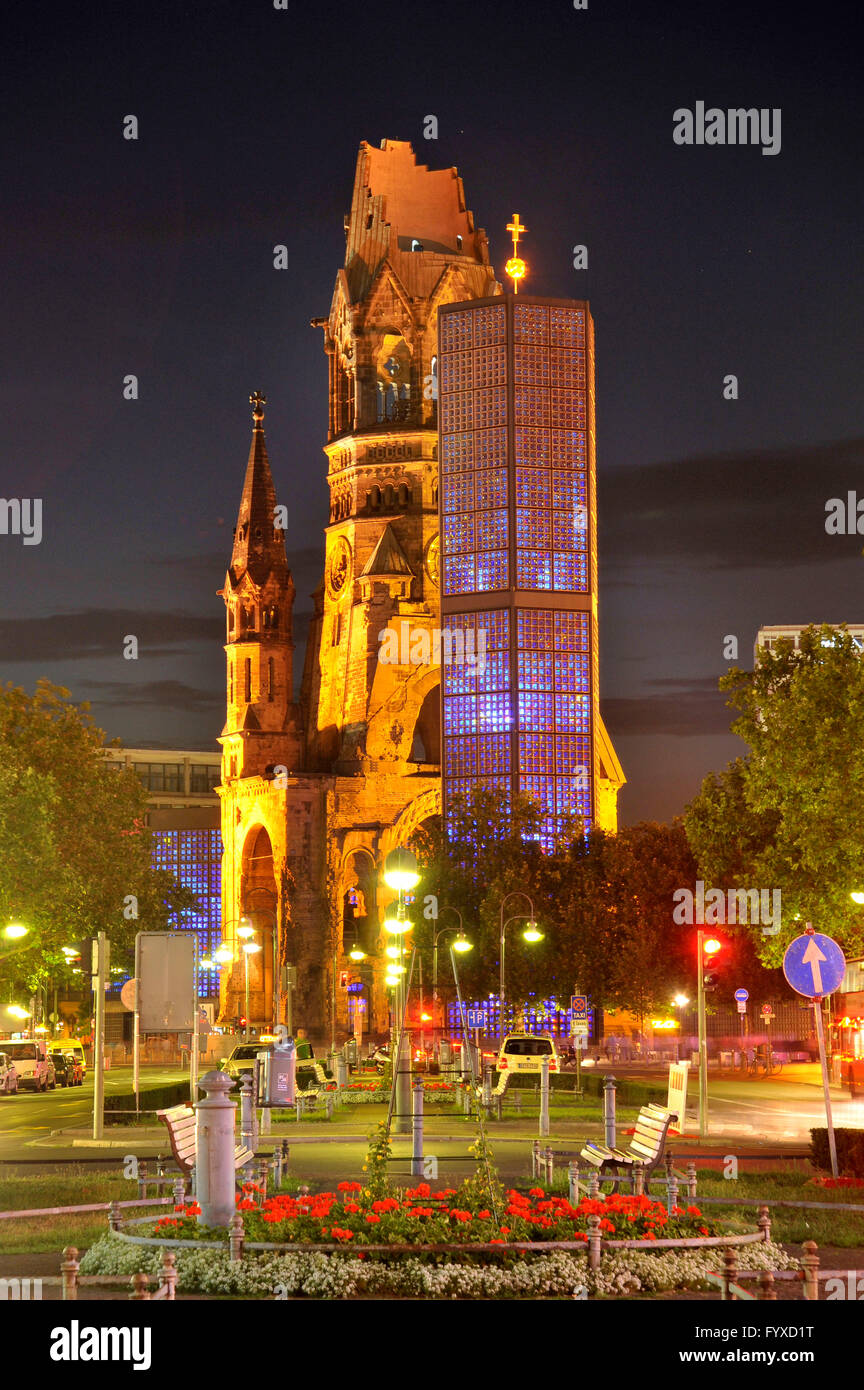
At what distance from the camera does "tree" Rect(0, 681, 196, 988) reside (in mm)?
55938

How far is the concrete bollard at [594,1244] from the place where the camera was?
15836 mm

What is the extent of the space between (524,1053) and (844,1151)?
1334 inches

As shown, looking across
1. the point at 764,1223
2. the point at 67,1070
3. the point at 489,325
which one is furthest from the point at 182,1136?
the point at 489,325

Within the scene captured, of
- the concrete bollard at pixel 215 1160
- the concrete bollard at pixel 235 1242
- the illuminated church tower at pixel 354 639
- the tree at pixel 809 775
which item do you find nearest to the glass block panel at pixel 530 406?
the illuminated church tower at pixel 354 639

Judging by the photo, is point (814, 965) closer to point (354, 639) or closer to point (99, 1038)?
point (99, 1038)

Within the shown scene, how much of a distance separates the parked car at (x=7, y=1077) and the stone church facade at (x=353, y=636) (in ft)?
172

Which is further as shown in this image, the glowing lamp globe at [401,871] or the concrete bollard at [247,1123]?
the glowing lamp globe at [401,871]

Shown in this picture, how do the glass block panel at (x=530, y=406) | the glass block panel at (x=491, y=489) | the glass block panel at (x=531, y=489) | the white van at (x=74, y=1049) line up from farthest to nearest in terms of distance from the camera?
the glass block panel at (x=530, y=406) → the glass block panel at (x=491, y=489) → the glass block panel at (x=531, y=489) → the white van at (x=74, y=1049)

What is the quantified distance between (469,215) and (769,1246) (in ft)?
415

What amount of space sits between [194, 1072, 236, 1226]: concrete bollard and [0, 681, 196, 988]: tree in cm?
3809

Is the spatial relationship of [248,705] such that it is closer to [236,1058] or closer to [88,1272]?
[236,1058]

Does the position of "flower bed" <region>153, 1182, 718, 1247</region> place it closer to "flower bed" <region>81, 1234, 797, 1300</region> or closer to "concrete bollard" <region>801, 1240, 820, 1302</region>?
"flower bed" <region>81, 1234, 797, 1300</region>

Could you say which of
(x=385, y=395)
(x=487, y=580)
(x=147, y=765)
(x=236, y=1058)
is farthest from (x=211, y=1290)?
(x=147, y=765)

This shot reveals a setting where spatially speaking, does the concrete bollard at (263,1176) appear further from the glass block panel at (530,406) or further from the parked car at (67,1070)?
the glass block panel at (530,406)
